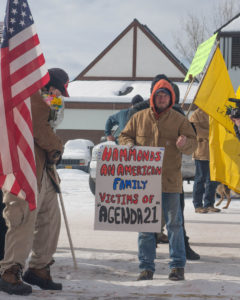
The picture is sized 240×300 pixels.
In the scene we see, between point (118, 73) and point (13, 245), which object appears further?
point (118, 73)

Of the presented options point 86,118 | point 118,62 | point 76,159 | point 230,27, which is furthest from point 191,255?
point 118,62

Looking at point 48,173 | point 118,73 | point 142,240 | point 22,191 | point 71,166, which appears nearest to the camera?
point 22,191

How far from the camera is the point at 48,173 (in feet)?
16.3

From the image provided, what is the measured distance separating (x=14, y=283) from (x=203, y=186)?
6545 mm

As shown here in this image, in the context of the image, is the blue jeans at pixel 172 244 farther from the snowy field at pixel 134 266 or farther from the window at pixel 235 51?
the window at pixel 235 51

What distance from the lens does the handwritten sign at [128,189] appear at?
5.58m

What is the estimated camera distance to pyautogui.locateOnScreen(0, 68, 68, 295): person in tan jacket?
14.6ft

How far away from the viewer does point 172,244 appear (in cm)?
543

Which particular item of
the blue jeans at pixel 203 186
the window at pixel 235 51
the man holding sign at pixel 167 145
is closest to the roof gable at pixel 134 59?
the window at pixel 235 51

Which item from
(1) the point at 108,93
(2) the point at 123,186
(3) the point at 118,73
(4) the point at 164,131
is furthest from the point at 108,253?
(3) the point at 118,73

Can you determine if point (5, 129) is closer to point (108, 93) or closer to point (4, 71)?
point (4, 71)

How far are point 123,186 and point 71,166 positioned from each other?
13535mm

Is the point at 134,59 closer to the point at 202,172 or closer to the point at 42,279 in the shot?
the point at 202,172

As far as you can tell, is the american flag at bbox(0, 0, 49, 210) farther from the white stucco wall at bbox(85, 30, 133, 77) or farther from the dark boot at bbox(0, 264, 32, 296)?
the white stucco wall at bbox(85, 30, 133, 77)
